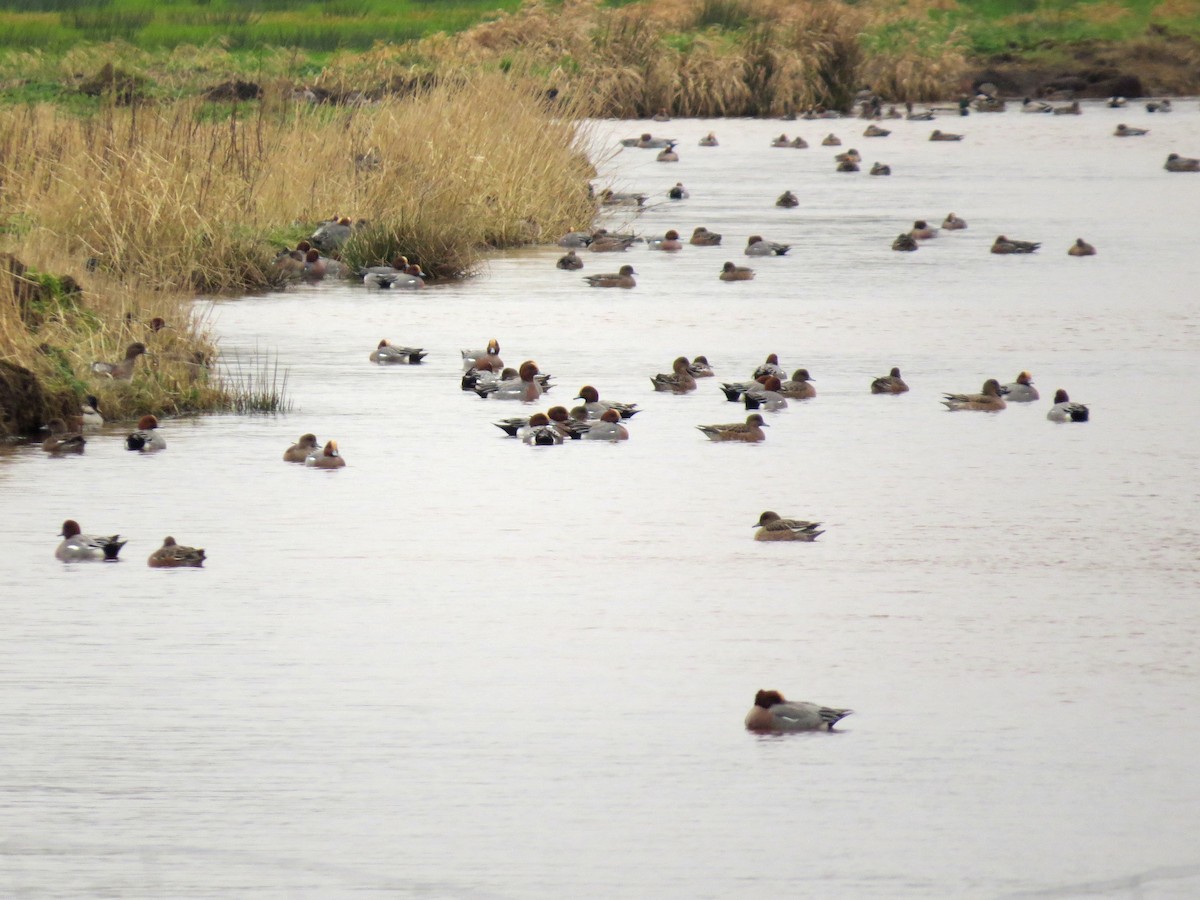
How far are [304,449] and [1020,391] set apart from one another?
5798mm

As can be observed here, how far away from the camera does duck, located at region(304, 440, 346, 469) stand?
13828 millimetres

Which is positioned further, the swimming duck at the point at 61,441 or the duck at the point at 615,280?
the duck at the point at 615,280

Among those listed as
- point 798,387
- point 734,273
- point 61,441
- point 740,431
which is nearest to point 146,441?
point 61,441

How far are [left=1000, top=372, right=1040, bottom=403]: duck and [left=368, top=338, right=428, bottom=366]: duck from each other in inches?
200

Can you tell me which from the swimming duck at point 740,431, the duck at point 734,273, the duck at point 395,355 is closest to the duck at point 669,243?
the duck at point 734,273

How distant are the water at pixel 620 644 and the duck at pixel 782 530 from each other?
8 centimetres

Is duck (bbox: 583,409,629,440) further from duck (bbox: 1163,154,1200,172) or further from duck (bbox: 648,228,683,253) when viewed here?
duck (bbox: 1163,154,1200,172)

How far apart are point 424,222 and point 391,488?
12.3 metres

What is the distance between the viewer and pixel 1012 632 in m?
10.1

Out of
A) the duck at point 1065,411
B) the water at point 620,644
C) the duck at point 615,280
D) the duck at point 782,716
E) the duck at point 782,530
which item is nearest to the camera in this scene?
the water at point 620,644

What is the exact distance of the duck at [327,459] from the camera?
13828 mm

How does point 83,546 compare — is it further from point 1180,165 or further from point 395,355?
point 1180,165

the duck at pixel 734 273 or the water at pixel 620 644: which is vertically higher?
the water at pixel 620 644

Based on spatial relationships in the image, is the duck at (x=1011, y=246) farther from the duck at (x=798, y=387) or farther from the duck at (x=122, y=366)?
the duck at (x=122, y=366)
